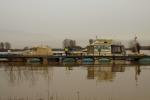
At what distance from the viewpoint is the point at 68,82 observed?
372 cm

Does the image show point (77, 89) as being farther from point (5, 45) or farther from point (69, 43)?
point (5, 45)

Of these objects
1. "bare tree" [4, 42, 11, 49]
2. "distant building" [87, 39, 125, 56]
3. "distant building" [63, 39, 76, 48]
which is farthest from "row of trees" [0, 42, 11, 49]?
"distant building" [87, 39, 125, 56]

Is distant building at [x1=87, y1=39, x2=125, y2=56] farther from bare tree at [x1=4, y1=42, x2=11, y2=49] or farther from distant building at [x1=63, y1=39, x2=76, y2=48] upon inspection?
bare tree at [x1=4, y1=42, x2=11, y2=49]

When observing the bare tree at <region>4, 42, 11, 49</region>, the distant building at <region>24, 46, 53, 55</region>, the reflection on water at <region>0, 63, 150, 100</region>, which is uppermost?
the bare tree at <region>4, 42, 11, 49</region>

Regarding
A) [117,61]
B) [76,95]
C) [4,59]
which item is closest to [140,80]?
[76,95]

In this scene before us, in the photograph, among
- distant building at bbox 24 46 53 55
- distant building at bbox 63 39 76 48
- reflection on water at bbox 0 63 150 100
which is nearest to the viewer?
reflection on water at bbox 0 63 150 100

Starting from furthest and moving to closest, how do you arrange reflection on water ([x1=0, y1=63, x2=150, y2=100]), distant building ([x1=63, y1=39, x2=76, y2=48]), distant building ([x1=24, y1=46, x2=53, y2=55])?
distant building ([x1=63, y1=39, x2=76, y2=48]) < distant building ([x1=24, y1=46, x2=53, y2=55]) < reflection on water ([x1=0, y1=63, x2=150, y2=100])

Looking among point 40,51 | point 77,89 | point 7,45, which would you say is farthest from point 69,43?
point 77,89

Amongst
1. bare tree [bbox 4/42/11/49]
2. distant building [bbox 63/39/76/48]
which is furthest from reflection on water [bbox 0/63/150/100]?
bare tree [bbox 4/42/11/49]

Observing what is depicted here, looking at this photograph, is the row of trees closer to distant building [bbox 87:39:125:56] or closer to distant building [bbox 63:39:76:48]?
distant building [bbox 63:39:76:48]

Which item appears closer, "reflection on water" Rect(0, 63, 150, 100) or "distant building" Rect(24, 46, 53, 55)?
"reflection on water" Rect(0, 63, 150, 100)

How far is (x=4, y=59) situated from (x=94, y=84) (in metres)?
3.89

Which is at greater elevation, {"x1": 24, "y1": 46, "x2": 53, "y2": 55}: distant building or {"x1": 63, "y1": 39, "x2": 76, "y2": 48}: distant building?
{"x1": 63, "y1": 39, "x2": 76, "y2": 48}: distant building

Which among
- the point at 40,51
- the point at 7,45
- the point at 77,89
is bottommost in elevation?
the point at 77,89
